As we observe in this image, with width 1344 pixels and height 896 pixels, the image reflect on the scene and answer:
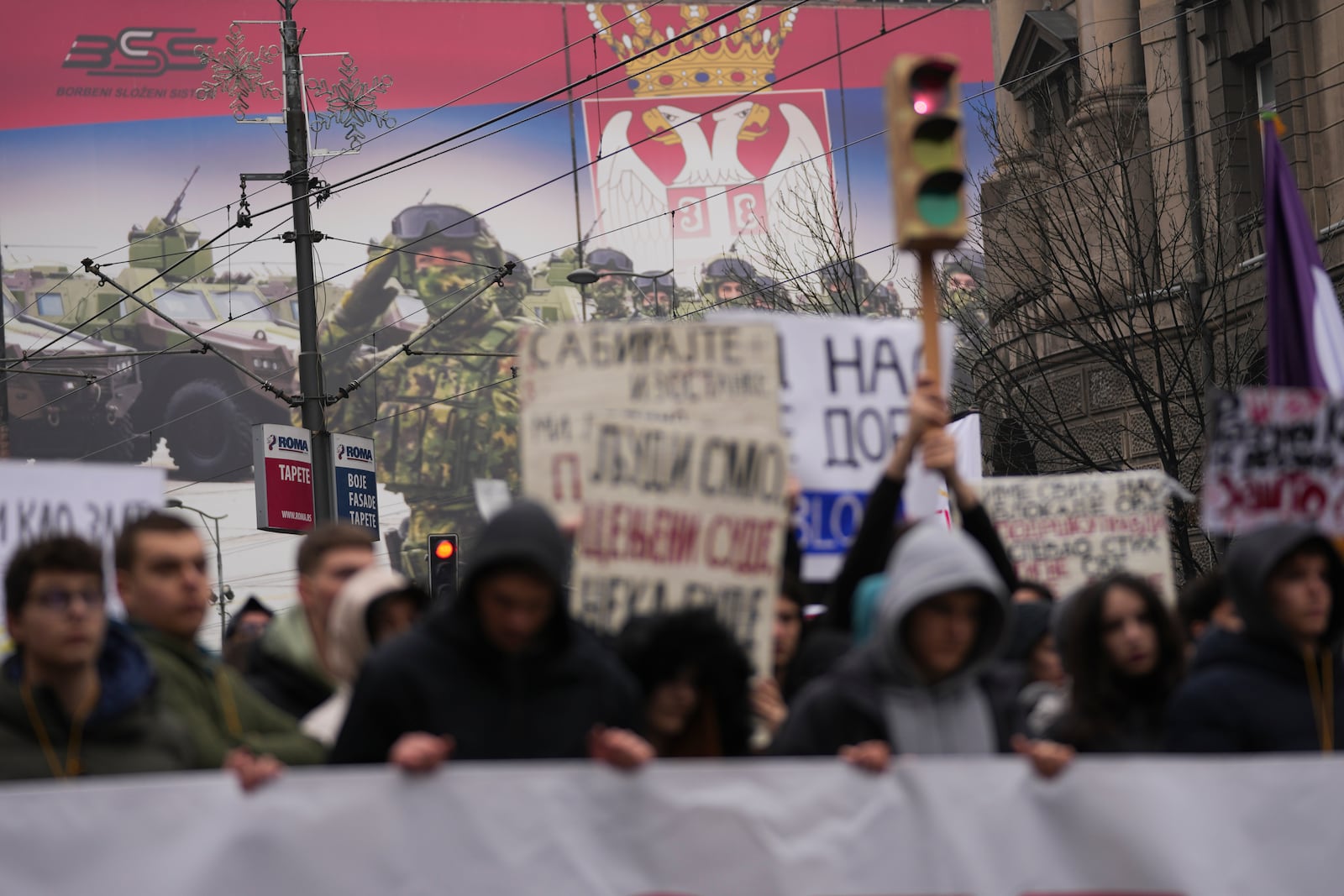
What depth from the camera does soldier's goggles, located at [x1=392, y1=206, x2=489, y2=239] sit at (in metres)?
60.5

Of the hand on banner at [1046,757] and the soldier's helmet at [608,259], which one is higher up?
the soldier's helmet at [608,259]

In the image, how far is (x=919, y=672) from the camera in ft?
13.5

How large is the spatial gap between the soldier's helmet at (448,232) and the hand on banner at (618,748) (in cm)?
5649

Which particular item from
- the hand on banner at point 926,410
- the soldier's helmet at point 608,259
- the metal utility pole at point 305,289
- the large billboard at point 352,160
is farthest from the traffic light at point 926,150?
the soldier's helmet at point 608,259

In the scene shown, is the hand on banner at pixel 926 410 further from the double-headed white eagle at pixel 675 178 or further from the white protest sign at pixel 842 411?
the double-headed white eagle at pixel 675 178

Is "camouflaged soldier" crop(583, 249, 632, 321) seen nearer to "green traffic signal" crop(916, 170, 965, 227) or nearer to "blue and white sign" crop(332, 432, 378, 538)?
"blue and white sign" crop(332, 432, 378, 538)

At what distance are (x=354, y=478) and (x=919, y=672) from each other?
53.9 feet

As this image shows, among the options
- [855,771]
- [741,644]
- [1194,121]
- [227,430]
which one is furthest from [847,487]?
[227,430]

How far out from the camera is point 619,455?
14.8ft

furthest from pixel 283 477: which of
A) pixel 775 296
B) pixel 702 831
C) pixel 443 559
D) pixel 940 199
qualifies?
pixel 702 831

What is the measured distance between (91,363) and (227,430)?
4.44 metres

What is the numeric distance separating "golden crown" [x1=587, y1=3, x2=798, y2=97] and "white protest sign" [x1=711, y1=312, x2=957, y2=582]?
56.0 m

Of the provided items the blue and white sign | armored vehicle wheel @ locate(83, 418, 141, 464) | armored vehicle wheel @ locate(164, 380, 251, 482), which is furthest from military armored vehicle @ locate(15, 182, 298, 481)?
the blue and white sign

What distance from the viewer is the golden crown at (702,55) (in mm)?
61281
